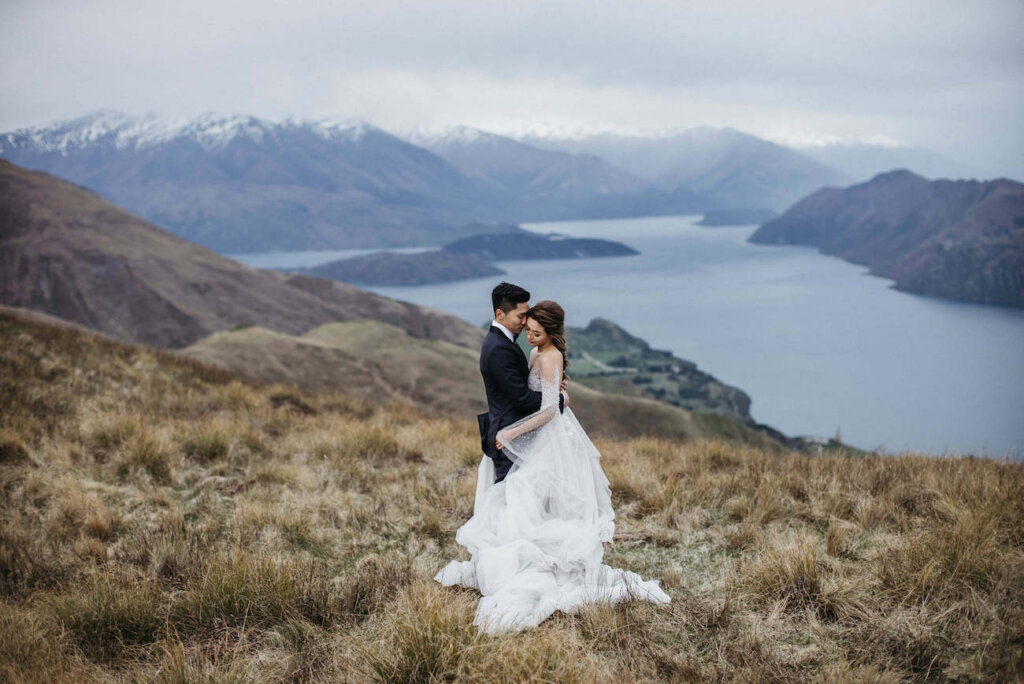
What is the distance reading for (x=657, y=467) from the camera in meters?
7.11

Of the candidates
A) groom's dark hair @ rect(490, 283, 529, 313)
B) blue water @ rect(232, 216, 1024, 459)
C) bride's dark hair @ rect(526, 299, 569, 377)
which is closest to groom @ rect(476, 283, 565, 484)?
groom's dark hair @ rect(490, 283, 529, 313)

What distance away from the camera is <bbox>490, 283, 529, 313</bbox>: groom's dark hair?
4.09 m

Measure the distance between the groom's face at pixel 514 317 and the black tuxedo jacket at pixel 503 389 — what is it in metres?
0.08

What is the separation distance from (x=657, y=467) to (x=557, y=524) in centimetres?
317

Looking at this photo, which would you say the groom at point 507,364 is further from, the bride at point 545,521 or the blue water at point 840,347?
the blue water at point 840,347

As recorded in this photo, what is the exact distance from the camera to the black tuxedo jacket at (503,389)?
13.4 ft

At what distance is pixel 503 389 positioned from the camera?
418 centimetres

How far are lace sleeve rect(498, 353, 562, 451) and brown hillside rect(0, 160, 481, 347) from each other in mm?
89078

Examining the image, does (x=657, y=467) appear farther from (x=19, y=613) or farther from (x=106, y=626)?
(x=19, y=613)

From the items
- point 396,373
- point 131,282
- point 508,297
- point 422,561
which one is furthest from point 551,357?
point 131,282

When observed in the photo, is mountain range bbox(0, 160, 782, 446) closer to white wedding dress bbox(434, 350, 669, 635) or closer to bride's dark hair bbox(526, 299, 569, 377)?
white wedding dress bbox(434, 350, 669, 635)

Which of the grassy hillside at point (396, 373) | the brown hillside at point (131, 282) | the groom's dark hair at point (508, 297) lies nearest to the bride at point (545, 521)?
the groom's dark hair at point (508, 297)

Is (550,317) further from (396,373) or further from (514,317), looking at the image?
(396,373)

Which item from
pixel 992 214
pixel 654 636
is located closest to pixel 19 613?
pixel 654 636
